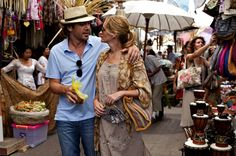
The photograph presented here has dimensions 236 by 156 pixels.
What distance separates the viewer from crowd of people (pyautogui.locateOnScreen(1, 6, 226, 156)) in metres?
2.98

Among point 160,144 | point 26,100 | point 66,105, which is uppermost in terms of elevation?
point 66,105

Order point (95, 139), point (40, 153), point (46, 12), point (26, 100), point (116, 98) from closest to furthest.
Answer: point (116, 98) < point (95, 139) < point (40, 153) < point (26, 100) < point (46, 12)

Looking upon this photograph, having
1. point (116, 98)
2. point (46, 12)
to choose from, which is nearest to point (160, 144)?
point (46, 12)

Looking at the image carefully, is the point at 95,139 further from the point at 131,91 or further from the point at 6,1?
the point at 6,1

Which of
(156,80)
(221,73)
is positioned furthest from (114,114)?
(156,80)

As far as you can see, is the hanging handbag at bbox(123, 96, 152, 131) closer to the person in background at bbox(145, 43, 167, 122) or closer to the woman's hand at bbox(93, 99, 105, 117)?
the woman's hand at bbox(93, 99, 105, 117)

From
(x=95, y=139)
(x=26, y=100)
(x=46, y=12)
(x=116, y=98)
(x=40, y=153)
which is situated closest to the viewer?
(x=116, y=98)

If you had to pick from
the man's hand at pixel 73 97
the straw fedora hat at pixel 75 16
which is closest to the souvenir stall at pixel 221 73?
the man's hand at pixel 73 97

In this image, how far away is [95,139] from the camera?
127 inches

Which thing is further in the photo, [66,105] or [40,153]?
[40,153]

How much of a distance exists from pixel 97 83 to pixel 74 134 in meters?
0.60

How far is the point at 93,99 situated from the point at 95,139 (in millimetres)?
378

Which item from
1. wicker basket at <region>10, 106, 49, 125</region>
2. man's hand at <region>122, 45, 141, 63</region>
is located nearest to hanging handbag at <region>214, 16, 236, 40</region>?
man's hand at <region>122, 45, 141, 63</region>

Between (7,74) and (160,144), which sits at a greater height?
(7,74)
